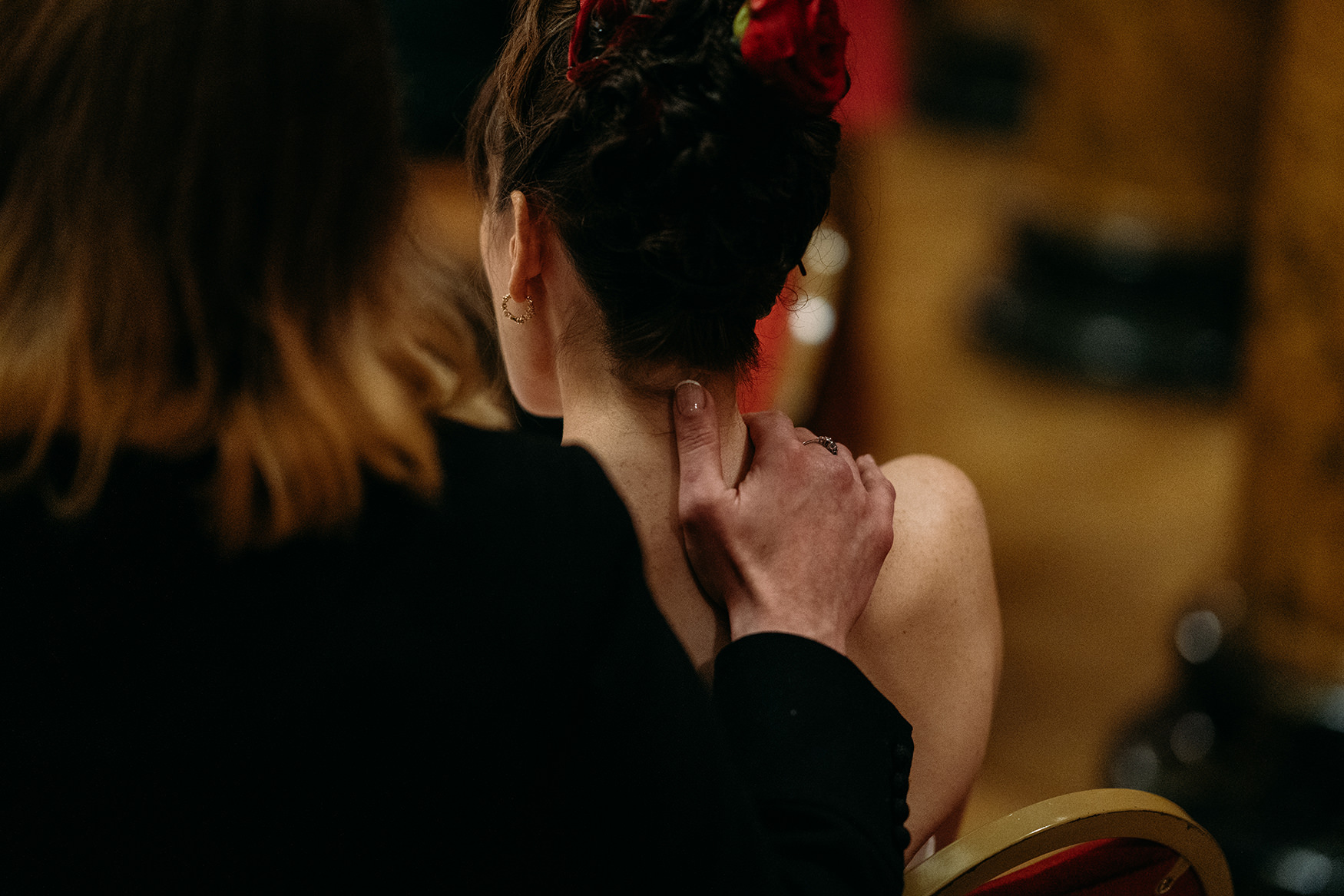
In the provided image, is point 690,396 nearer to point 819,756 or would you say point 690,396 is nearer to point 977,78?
point 819,756

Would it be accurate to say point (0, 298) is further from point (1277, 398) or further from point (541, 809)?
point (1277, 398)

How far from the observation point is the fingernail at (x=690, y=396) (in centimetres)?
105

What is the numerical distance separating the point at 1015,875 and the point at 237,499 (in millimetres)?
648

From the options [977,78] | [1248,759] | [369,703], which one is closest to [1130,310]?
[1248,759]

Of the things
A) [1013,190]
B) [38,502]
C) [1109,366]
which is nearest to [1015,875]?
[38,502]

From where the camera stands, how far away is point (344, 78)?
28.2 inches

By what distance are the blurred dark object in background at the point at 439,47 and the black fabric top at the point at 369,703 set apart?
201 cm

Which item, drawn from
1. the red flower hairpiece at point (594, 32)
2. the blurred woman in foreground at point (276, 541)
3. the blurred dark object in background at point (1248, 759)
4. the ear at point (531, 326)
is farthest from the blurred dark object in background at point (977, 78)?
the blurred woman in foreground at point (276, 541)

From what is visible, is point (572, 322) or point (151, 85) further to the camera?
point (572, 322)

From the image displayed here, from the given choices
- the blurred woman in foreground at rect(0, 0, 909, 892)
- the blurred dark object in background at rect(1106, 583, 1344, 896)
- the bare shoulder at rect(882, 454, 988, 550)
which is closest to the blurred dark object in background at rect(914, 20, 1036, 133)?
the blurred dark object in background at rect(1106, 583, 1344, 896)

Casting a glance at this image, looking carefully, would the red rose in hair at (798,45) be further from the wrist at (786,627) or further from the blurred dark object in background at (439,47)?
the blurred dark object in background at (439,47)

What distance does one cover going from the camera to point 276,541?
2.29 feet

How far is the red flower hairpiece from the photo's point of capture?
957 mm

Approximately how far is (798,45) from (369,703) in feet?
1.80
